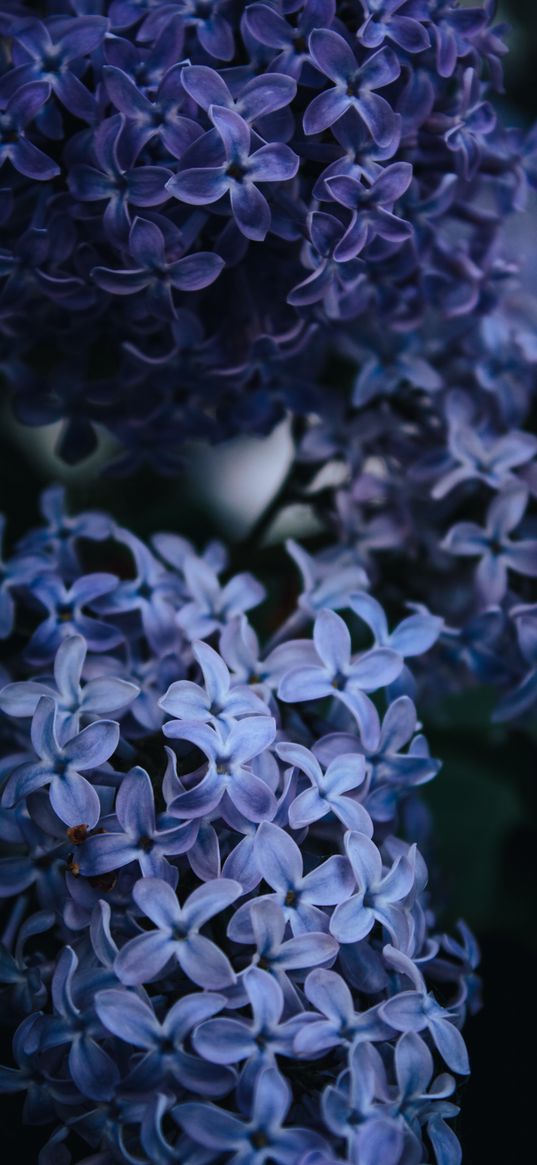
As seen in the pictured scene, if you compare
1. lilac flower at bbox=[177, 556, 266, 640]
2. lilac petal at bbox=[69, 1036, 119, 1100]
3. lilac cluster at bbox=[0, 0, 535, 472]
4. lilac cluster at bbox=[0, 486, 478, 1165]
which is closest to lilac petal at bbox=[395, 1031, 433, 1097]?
lilac cluster at bbox=[0, 486, 478, 1165]

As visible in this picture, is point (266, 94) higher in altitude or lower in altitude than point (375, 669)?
higher

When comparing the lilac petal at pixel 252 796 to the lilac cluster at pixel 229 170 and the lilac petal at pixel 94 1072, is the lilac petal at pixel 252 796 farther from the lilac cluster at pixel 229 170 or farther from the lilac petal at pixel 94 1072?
the lilac cluster at pixel 229 170

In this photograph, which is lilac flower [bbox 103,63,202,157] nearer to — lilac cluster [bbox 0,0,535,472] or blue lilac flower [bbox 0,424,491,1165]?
lilac cluster [bbox 0,0,535,472]

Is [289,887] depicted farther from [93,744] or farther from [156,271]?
[156,271]

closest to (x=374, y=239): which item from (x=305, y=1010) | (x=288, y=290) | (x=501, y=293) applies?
(x=288, y=290)

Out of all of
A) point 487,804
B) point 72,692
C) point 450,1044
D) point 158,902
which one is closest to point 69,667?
point 72,692

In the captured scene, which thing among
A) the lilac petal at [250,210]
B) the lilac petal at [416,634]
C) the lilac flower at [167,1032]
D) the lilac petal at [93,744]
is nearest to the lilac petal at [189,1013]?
the lilac flower at [167,1032]

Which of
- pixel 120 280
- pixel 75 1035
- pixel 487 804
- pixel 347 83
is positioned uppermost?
pixel 347 83
